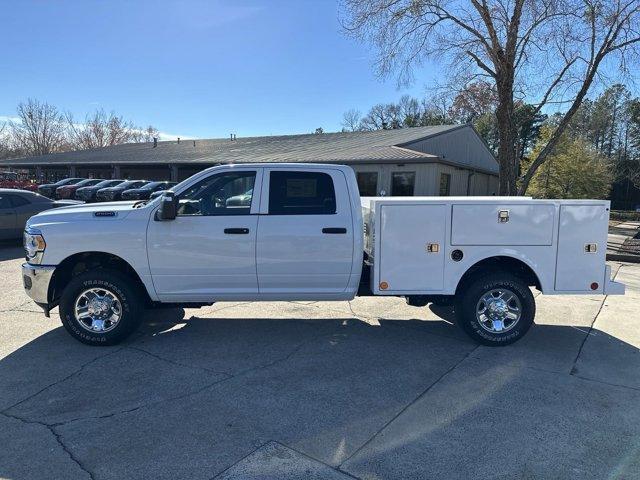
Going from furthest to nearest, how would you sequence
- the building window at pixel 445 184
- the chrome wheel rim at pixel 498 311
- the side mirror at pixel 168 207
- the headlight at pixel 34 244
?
the building window at pixel 445 184 → the chrome wheel rim at pixel 498 311 → the headlight at pixel 34 244 → the side mirror at pixel 168 207

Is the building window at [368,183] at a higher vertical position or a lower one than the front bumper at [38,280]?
higher

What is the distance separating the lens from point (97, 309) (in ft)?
16.8

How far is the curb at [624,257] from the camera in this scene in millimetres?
12257

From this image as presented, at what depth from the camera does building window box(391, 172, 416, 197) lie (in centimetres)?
2359

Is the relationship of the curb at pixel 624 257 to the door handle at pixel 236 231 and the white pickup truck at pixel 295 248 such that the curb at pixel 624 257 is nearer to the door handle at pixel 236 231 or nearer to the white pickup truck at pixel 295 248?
the white pickup truck at pixel 295 248

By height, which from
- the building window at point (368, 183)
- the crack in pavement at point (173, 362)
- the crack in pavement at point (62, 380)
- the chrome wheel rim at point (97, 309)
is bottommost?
the crack in pavement at point (62, 380)

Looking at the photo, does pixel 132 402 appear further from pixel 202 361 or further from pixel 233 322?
pixel 233 322

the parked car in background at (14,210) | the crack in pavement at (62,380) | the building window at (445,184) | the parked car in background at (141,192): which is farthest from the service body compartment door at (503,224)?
the parked car in background at (141,192)

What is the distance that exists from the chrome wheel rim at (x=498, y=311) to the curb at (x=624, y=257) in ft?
30.2

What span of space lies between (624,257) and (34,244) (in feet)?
44.2

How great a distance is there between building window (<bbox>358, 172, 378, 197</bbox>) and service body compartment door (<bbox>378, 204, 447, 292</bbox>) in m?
19.3

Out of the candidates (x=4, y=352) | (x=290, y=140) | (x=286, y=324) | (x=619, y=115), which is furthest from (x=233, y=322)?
(x=619, y=115)

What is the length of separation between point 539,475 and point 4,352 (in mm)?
5144

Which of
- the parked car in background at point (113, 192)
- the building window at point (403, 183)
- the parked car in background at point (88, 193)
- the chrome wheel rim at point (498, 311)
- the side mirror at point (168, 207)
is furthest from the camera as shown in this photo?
the parked car in background at point (88, 193)
